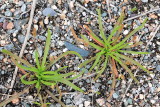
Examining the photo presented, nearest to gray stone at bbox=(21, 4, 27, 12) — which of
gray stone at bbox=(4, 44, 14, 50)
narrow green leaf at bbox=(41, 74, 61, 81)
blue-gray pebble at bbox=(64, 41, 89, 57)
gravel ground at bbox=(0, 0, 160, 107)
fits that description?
gravel ground at bbox=(0, 0, 160, 107)

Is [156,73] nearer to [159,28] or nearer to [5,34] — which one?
[159,28]

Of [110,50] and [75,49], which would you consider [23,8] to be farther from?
[110,50]

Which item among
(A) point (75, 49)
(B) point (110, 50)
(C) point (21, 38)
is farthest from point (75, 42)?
(C) point (21, 38)

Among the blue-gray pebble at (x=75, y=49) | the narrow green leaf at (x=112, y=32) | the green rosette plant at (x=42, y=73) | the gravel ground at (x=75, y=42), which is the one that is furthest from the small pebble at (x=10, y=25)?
the narrow green leaf at (x=112, y=32)

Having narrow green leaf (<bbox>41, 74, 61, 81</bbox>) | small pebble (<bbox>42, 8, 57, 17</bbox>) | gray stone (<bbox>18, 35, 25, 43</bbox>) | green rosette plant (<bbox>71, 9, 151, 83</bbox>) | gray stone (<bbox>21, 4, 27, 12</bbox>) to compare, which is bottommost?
narrow green leaf (<bbox>41, 74, 61, 81</bbox>)

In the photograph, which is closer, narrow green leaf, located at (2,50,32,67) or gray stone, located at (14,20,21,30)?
narrow green leaf, located at (2,50,32,67)

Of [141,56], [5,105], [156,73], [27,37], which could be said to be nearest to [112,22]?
[141,56]

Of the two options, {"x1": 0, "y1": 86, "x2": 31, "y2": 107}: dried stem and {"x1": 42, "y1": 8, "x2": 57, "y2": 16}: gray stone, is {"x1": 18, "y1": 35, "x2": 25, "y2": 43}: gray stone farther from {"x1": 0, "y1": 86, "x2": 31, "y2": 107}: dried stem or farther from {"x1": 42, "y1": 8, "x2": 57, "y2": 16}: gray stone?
{"x1": 0, "y1": 86, "x2": 31, "y2": 107}: dried stem

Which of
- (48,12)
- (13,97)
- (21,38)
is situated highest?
(48,12)
